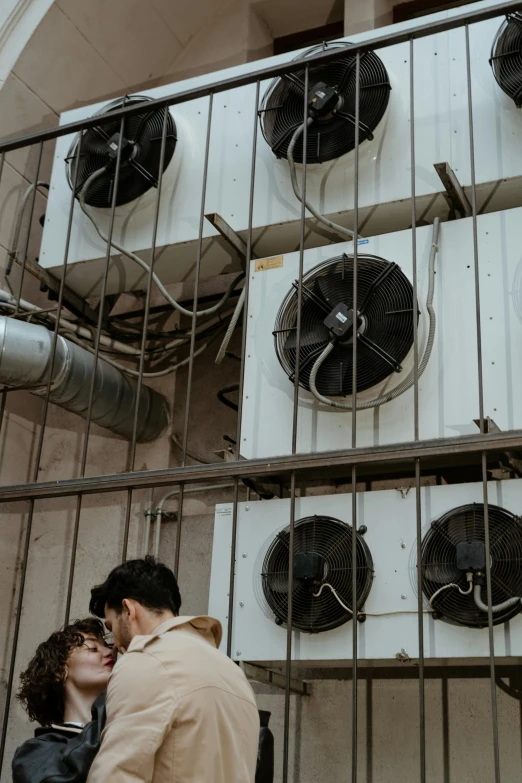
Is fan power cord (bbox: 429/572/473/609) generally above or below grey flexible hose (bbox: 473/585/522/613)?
above

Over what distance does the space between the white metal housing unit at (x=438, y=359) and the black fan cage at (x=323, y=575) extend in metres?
0.37

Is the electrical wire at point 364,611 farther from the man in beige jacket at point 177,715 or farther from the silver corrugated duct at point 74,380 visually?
the silver corrugated duct at point 74,380

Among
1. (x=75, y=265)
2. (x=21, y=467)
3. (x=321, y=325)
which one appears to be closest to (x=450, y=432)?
(x=321, y=325)

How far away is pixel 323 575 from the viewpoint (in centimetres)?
399

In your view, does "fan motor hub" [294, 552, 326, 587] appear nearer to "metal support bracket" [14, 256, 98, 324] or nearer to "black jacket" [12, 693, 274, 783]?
"black jacket" [12, 693, 274, 783]

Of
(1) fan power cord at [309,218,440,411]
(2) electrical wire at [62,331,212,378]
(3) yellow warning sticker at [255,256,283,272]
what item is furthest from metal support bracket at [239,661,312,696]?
(2) electrical wire at [62,331,212,378]

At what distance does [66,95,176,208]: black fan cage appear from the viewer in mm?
5051

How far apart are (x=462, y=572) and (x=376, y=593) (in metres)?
0.38

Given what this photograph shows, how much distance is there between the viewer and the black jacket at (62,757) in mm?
2479

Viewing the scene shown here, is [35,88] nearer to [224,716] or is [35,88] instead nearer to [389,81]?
[389,81]

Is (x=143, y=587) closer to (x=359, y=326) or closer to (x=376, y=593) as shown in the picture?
(x=376, y=593)

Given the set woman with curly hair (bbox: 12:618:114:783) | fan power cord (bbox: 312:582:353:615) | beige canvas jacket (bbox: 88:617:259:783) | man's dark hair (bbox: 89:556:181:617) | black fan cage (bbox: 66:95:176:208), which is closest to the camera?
beige canvas jacket (bbox: 88:617:259:783)

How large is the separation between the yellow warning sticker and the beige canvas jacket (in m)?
2.48

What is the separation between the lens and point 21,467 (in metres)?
5.98
